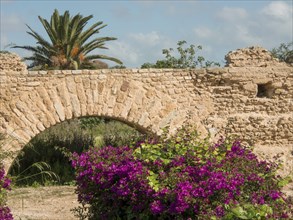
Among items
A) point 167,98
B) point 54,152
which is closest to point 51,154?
point 54,152

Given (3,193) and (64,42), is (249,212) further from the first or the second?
(64,42)

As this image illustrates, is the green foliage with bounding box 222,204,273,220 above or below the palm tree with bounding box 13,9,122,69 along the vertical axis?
below

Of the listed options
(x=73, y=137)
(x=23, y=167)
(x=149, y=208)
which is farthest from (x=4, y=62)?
(x=149, y=208)

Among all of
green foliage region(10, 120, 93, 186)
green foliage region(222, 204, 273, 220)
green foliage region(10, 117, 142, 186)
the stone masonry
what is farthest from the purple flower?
green foliage region(10, 120, 93, 186)

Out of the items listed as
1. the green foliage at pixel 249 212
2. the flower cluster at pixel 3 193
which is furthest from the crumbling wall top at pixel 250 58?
the green foliage at pixel 249 212

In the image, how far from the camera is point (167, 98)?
9.34m

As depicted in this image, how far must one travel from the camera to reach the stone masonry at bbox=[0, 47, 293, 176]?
8734 millimetres

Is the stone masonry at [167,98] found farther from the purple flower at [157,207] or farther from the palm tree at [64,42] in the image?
the palm tree at [64,42]

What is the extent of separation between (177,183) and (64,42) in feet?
42.5

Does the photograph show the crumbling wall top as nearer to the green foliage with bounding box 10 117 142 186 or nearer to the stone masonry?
the stone masonry

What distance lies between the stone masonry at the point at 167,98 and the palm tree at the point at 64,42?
7.37 metres

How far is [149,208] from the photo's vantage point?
475 cm

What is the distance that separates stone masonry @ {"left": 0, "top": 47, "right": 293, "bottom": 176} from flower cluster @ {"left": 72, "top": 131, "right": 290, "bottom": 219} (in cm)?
311

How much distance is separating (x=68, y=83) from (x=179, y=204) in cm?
484
